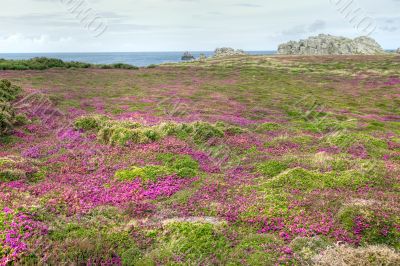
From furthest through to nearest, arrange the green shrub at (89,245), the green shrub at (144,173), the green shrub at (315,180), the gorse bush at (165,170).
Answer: the gorse bush at (165,170), the green shrub at (144,173), the green shrub at (315,180), the green shrub at (89,245)

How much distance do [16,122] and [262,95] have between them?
35.5 metres

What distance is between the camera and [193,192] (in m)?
15.2

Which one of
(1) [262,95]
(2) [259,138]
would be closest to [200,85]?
(1) [262,95]

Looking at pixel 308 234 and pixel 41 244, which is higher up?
pixel 41 244

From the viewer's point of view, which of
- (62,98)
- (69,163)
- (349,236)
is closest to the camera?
(349,236)

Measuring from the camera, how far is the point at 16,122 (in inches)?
1052

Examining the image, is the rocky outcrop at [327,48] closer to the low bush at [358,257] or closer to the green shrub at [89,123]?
the green shrub at [89,123]

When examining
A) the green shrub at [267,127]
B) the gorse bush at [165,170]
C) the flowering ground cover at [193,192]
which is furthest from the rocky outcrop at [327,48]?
the gorse bush at [165,170]

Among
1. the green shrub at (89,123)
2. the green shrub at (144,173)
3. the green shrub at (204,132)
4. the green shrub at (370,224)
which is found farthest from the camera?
the green shrub at (89,123)

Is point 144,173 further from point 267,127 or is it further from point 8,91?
point 8,91

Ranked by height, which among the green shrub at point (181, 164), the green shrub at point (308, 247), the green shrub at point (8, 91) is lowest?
the green shrub at point (308, 247)

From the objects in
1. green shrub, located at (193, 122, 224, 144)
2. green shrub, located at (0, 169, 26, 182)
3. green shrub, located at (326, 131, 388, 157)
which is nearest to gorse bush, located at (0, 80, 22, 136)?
green shrub, located at (0, 169, 26, 182)

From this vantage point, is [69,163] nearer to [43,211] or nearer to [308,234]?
[43,211]

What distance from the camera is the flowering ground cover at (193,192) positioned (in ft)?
33.9
